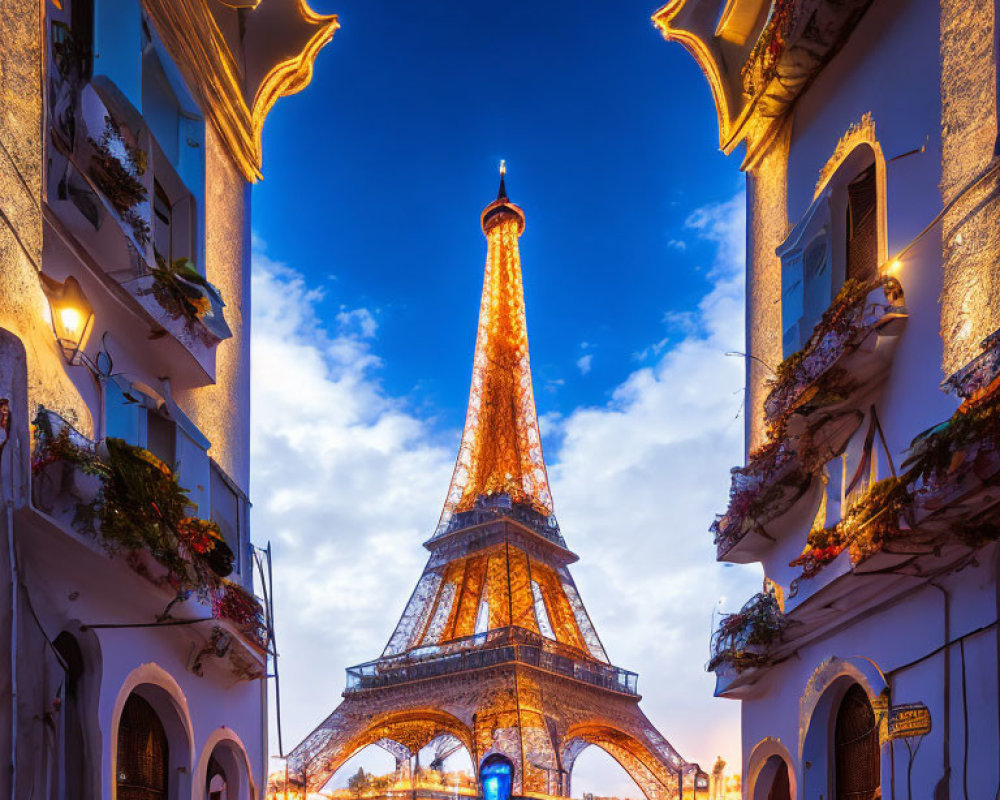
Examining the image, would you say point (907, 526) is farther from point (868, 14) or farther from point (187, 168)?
point (187, 168)

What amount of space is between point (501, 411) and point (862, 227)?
116ft

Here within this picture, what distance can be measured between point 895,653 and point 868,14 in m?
6.56

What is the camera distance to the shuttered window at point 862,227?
35.5 ft

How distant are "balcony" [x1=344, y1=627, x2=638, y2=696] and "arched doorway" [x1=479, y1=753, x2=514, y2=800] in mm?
26545

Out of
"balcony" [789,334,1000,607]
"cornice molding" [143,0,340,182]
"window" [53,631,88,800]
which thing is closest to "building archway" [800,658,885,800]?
Result: "balcony" [789,334,1000,607]

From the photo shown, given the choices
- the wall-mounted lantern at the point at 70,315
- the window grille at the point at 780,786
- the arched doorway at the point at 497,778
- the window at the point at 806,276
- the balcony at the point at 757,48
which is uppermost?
the balcony at the point at 757,48

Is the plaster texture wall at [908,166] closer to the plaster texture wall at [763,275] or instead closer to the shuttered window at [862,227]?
the shuttered window at [862,227]

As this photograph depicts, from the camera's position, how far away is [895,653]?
925 centimetres

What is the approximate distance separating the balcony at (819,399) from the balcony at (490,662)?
23761 millimetres

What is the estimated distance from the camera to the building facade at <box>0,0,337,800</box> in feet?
24.7

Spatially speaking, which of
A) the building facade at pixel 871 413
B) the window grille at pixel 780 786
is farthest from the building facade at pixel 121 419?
the window grille at pixel 780 786

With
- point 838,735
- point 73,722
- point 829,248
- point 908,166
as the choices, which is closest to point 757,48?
point 829,248

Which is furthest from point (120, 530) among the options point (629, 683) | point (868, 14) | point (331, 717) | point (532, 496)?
point (532, 496)

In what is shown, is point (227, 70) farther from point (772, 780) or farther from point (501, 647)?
point (501, 647)
